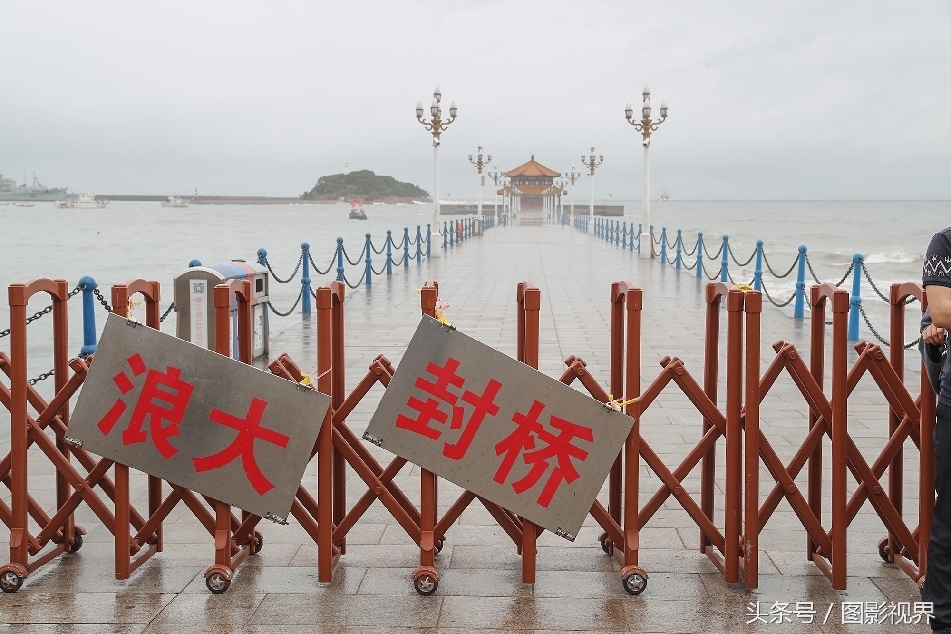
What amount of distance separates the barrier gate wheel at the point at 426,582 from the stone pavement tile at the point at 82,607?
0.97m

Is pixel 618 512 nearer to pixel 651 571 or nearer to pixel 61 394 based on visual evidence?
pixel 651 571

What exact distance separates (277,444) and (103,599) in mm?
896

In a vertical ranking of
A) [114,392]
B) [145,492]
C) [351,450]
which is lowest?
[145,492]

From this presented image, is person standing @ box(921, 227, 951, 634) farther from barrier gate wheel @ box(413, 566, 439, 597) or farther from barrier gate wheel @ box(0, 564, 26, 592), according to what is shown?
barrier gate wheel @ box(0, 564, 26, 592)

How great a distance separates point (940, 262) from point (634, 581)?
166cm

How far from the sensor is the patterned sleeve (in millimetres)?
3117

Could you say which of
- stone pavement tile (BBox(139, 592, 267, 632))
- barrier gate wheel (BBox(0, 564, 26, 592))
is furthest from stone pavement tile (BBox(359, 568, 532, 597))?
barrier gate wheel (BBox(0, 564, 26, 592))

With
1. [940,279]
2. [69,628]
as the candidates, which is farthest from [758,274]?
[69,628]

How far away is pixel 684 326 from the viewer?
1262 cm

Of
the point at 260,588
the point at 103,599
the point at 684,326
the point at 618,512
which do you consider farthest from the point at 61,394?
the point at 684,326

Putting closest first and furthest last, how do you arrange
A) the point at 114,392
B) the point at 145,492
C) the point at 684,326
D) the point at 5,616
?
the point at 5,616
the point at 114,392
the point at 145,492
the point at 684,326

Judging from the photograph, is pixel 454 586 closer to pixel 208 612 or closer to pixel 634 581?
pixel 634 581

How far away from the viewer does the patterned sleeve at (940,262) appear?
312 cm

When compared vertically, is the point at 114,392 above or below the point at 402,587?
above
